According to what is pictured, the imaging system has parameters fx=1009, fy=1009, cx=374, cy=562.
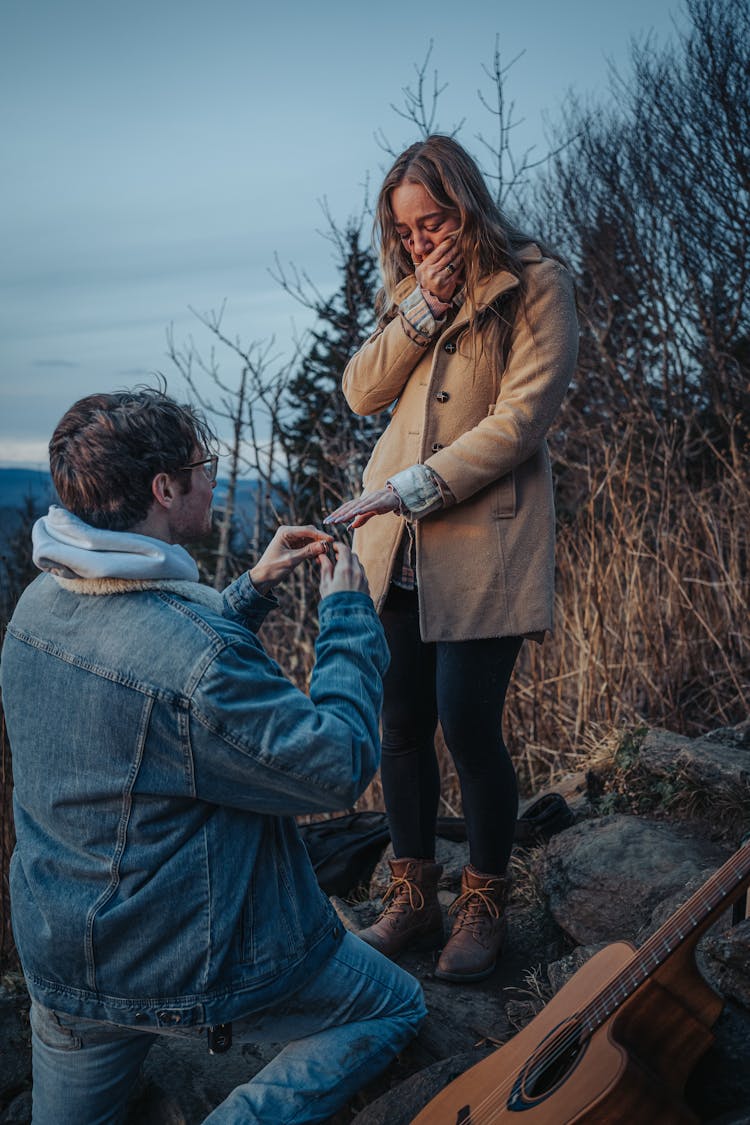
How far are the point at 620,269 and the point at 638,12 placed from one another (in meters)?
2.28

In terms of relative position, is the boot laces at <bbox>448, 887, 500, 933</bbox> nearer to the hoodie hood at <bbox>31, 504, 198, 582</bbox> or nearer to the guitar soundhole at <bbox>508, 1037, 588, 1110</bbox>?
the guitar soundhole at <bbox>508, 1037, 588, 1110</bbox>

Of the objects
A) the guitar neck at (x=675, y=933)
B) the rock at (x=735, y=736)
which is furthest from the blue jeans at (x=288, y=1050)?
the rock at (x=735, y=736)

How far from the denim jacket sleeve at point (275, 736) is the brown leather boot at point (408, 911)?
3.13 ft

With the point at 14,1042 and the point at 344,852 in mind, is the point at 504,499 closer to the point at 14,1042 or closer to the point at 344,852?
the point at 344,852

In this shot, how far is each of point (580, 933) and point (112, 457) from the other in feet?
5.89

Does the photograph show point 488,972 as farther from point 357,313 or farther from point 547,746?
point 357,313

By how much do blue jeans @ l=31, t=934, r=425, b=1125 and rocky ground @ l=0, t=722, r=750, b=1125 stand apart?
15 centimetres

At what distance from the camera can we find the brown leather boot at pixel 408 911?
2.48 meters

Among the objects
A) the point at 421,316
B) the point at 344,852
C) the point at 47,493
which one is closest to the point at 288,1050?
the point at 344,852

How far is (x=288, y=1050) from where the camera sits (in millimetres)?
1813

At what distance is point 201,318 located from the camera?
636 cm

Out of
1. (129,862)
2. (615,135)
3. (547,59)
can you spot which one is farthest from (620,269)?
(129,862)

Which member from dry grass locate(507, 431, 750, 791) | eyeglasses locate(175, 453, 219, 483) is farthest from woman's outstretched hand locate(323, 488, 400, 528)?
dry grass locate(507, 431, 750, 791)

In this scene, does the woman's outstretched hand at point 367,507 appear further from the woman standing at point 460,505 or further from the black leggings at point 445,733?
the black leggings at point 445,733
